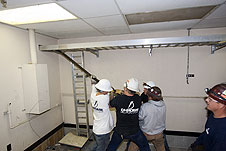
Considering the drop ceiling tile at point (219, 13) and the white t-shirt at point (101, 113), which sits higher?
the drop ceiling tile at point (219, 13)

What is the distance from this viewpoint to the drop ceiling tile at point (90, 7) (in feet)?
4.63

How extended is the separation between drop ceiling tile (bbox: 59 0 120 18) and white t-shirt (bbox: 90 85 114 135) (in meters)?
1.31

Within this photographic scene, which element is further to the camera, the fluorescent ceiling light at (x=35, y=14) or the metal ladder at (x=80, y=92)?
the metal ladder at (x=80, y=92)

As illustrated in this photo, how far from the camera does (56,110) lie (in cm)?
336

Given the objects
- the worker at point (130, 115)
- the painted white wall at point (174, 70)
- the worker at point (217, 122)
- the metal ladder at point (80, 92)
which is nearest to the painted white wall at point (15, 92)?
the metal ladder at point (80, 92)

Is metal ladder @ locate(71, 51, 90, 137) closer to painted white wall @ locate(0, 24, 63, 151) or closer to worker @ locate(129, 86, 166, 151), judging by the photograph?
painted white wall @ locate(0, 24, 63, 151)

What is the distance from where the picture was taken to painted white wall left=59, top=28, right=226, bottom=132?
2752mm

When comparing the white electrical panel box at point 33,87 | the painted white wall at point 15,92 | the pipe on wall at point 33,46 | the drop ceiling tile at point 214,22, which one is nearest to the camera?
the painted white wall at point 15,92

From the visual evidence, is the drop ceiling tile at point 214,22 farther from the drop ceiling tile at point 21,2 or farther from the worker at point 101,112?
the drop ceiling tile at point 21,2

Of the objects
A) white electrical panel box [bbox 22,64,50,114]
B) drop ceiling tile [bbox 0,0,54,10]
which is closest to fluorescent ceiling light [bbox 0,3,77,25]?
drop ceiling tile [bbox 0,0,54,10]

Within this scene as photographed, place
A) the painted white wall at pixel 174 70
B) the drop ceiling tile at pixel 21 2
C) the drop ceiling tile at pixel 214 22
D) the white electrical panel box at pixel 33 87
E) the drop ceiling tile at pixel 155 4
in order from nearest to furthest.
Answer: the drop ceiling tile at pixel 21 2
the drop ceiling tile at pixel 155 4
the drop ceiling tile at pixel 214 22
the white electrical panel box at pixel 33 87
the painted white wall at pixel 174 70

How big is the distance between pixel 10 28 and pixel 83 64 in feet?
5.31

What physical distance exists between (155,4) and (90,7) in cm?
82

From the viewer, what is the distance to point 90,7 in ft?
5.06
